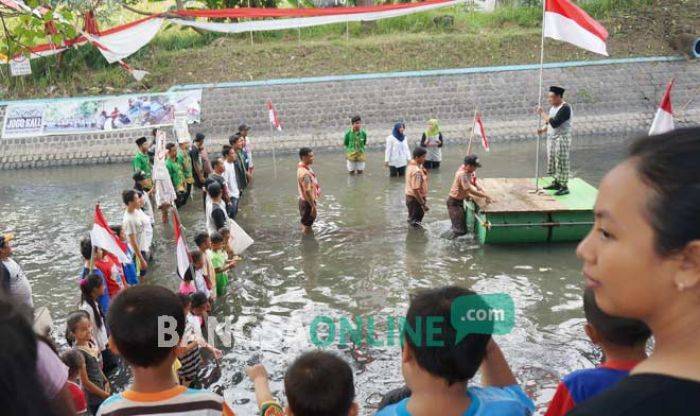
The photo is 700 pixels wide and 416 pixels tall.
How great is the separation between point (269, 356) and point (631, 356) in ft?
15.0

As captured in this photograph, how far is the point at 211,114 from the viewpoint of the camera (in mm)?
19578

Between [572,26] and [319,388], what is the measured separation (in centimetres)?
808

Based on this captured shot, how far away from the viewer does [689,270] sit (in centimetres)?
129

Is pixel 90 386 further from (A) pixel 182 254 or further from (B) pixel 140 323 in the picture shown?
(B) pixel 140 323

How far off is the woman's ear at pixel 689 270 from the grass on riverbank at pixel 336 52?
20.7 m

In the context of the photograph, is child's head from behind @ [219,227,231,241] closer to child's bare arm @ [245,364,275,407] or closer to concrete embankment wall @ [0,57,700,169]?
child's bare arm @ [245,364,275,407]

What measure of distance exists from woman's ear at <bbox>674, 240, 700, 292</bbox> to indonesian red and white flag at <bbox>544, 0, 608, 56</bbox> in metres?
8.41

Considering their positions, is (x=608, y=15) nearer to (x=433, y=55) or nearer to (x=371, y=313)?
(x=433, y=55)

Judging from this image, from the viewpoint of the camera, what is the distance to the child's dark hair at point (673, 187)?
1.25 meters

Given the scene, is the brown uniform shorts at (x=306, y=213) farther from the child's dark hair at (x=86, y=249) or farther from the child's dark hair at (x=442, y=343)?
the child's dark hair at (x=442, y=343)

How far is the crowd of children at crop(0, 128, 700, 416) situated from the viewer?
1255 mm

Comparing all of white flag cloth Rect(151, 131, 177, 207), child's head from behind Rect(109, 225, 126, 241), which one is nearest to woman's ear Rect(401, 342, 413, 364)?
child's head from behind Rect(109, 225, 126, 241)

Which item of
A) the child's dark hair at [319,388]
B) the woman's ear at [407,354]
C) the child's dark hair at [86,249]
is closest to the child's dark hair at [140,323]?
the child's dark hair at [319,388]

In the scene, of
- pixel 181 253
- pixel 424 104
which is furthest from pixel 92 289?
pixel 424 104
